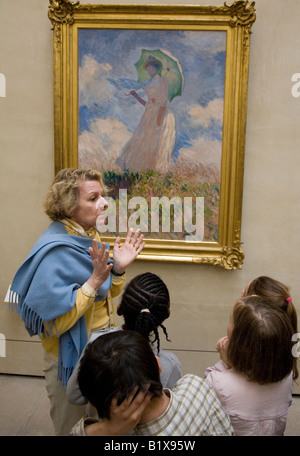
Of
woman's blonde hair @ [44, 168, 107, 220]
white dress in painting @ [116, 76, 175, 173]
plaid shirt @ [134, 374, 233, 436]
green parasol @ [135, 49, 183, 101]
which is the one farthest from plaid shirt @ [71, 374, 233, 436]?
green parasol @ [135, 49, 183, 101]

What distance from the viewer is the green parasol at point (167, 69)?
2754 mm

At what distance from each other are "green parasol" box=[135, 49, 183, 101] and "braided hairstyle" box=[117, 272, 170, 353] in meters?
1.71

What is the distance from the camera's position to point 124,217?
118 inches

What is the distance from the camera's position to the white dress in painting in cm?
281

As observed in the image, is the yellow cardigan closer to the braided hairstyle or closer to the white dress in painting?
the braided hairstyle

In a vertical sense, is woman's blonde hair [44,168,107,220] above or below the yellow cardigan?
above

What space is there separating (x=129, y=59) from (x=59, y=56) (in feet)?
1.67

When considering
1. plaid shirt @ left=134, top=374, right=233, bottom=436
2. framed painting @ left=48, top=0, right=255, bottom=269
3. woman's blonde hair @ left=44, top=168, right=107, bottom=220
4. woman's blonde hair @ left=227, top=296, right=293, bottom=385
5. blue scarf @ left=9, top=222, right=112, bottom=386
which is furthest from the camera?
framed painting @ left=48, top=0, right=255, bottom=269

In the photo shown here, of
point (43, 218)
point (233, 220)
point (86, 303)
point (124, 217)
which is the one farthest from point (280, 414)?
point (43, 218)

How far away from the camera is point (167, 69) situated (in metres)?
2.76

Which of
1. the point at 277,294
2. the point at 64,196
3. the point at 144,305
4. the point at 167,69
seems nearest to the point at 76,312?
the point at 144,305

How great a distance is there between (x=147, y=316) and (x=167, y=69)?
197 cm

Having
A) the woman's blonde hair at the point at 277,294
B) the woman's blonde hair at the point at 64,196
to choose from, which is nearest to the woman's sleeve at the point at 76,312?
the woman's blonde hair at the point at 64,196

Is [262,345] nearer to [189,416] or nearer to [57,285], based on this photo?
[189,416]
